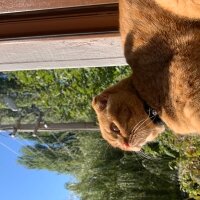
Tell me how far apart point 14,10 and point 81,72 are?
5.35 meters

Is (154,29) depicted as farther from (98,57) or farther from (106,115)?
(98,57)

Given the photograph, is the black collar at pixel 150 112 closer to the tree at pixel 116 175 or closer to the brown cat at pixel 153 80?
the brown cat at pixel 153 80

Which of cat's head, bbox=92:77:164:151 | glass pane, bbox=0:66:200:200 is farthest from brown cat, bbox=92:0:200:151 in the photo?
glass pane, bbox=0:66:200:200

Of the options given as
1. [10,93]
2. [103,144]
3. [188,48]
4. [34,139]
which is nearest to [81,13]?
[188,48]

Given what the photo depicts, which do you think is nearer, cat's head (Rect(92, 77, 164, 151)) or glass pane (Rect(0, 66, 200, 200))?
cat's head (Rect(92, 77, 164, 151))

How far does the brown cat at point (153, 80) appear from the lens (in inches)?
76.9

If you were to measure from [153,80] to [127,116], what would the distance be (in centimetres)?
23

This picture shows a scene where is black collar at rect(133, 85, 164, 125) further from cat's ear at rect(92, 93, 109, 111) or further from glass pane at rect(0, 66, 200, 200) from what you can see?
glass pane at rect(0, 66, 200, 200)

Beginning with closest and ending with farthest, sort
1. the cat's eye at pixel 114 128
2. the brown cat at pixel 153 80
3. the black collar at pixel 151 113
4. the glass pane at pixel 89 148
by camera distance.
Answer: the brown cat at pixel 153 80
the black collar at pixel 151 113
the cat's eye at pixel 114 128
the glass pane at pixel 89 148

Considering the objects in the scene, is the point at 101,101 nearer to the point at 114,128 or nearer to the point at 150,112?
the point at 114,128

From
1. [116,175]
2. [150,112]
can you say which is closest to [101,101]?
[150,112]

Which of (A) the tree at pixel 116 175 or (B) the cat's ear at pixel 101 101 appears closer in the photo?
(B) the cat's ear at pixel 101 101

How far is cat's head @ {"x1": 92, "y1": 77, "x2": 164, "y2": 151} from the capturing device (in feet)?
7.28

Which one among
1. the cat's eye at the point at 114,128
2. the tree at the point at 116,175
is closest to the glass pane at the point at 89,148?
the tree at the point at 116,175
